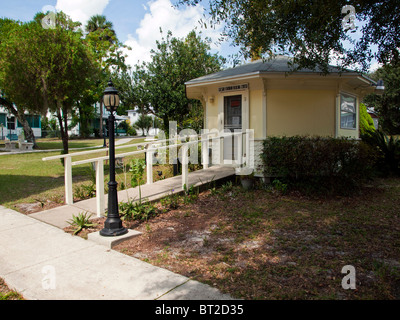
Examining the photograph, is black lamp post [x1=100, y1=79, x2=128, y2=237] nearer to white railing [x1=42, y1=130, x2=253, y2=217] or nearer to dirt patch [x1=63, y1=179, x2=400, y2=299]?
dirt patch [x1=63, y1=179, x2=400, y2=299]

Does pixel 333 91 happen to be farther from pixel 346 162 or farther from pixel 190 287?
pixel 190 287

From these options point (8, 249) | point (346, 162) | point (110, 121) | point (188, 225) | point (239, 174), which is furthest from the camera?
point (239, 174)

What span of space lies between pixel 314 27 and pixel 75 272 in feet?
18.4

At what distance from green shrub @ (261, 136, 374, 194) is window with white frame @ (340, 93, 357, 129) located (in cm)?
218

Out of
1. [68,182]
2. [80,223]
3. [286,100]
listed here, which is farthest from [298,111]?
[80,223]

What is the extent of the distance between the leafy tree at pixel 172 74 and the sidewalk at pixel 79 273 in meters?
11.4

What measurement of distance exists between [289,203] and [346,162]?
73.5 inches

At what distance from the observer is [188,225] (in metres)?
5.42

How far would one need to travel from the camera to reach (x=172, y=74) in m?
15.7

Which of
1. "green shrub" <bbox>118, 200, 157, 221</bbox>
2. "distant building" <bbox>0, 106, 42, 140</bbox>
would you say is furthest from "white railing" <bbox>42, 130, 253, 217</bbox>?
"distant building" <bbox>0, 106, 42, 140</bbox>

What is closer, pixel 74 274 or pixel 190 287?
pixel 190 287

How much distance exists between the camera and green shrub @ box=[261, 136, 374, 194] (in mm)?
7074

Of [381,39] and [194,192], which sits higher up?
[381,39]
